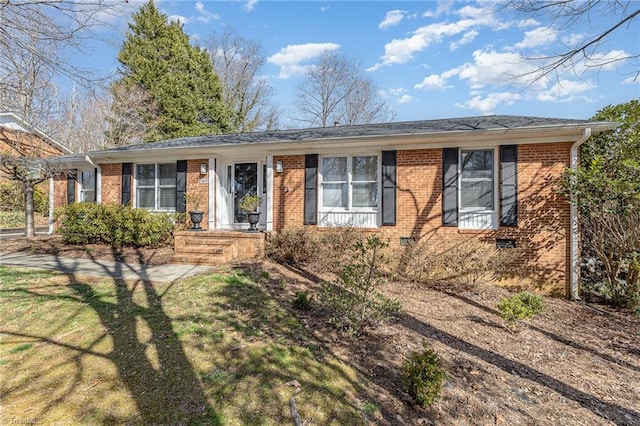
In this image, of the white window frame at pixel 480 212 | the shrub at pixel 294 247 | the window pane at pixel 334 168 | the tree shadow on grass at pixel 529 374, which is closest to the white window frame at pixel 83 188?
A: the shrub at pixel 294 247

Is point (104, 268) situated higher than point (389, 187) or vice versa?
point (389, 187)

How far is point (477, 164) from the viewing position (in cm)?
739

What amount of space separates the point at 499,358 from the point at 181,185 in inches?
354

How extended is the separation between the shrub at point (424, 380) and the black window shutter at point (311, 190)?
5.58 meters

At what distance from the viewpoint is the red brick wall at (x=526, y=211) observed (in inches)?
265

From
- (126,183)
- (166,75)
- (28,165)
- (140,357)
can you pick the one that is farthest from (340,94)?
(140,357)

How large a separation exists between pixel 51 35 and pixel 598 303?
1030 centimetres

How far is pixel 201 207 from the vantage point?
30.8 ft

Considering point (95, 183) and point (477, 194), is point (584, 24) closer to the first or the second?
point (477, 194)

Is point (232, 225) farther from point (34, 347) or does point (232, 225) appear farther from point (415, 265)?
point (34, 347)

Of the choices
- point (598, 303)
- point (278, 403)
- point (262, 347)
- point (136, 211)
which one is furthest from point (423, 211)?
point (136, 211)

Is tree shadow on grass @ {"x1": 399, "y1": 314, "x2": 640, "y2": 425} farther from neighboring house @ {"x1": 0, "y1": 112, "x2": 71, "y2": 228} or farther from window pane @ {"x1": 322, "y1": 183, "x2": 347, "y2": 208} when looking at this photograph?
neighboring house @ {"x1": 0, "y1": 112, "x2": 71, "y2": 228}

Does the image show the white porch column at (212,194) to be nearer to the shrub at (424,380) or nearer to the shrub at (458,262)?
the shrub at (458,262)

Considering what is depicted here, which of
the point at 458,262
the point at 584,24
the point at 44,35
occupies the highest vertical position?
the point at 584,24
